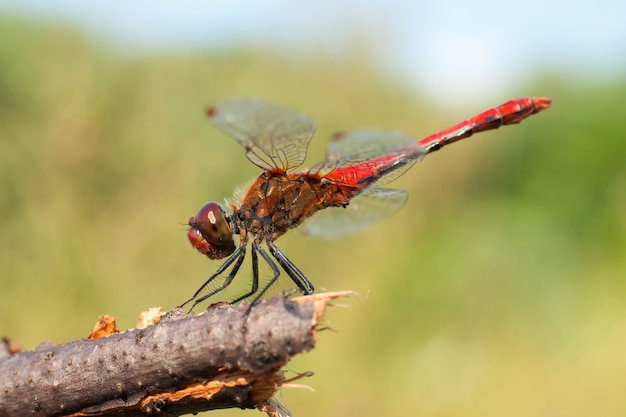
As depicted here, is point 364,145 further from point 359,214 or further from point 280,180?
point 359,214

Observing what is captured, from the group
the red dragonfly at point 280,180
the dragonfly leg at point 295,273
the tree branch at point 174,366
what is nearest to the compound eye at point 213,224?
the red dragonfly at point 280,180

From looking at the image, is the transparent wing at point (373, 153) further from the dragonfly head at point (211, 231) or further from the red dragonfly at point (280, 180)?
the dragonfly head at point (211, 231)

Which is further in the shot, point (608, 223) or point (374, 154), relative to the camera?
point (608, 223)

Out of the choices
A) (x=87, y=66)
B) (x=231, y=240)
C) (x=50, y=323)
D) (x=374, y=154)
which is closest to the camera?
(x=231, y=240)

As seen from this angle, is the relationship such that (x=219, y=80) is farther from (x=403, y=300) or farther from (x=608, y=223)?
(x=608, y=223)

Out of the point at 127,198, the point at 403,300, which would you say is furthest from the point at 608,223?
the point at 127,198

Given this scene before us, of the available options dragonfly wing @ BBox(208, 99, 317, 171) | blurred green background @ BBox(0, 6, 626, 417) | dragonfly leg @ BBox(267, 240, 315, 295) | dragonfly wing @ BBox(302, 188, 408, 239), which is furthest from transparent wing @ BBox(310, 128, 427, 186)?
blurred green background @ BBox(0, 6, 626, 417)

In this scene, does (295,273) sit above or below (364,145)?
below

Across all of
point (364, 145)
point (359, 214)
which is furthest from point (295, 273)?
point (359, 214)
